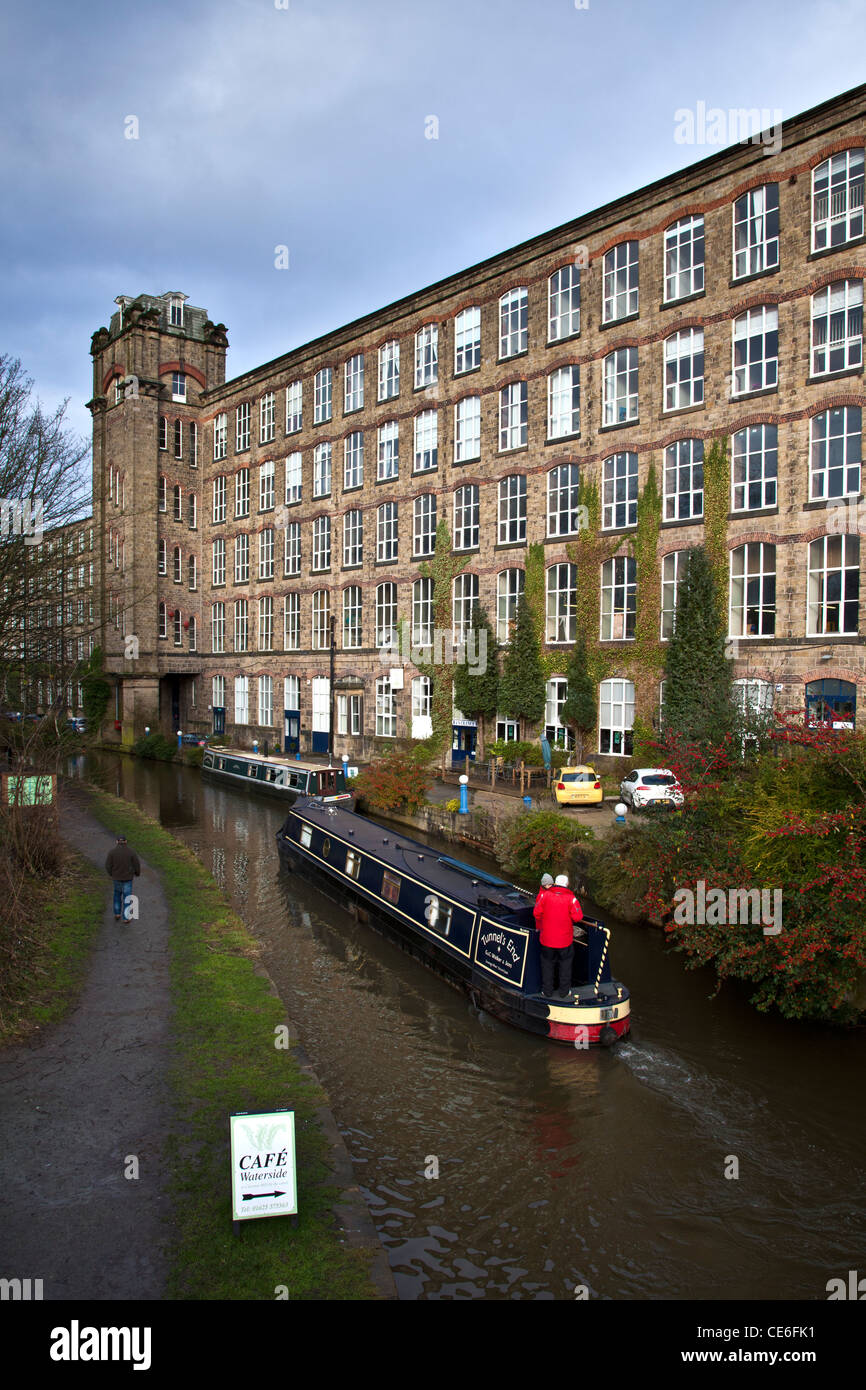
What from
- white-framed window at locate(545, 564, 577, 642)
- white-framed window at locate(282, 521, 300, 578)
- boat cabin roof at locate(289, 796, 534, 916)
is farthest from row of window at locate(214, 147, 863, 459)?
boat cabin roof at locate(289, 796, 534, 916)

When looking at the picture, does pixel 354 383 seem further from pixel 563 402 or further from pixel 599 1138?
pixel 599 1138

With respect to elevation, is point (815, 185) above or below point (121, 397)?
below

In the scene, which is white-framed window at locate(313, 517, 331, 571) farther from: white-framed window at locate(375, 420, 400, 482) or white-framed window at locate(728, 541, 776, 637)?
white-framed window at locate(728, 541, 776, 637)

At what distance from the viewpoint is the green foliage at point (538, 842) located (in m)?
18.4

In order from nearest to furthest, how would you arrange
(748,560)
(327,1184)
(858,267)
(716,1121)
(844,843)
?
(327,1184), (716,1121), (844,843), (858,267), (748,560)

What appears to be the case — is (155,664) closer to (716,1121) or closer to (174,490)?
(174,490)

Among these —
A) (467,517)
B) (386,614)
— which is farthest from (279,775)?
(467,517)

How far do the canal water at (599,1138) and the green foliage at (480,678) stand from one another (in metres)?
17.5

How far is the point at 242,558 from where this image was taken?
155ft

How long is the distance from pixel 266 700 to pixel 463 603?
15719 mm

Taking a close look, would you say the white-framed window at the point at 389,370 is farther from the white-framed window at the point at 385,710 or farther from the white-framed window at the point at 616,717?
the white-framed window at the point at 616,717

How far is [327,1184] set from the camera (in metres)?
6.89
